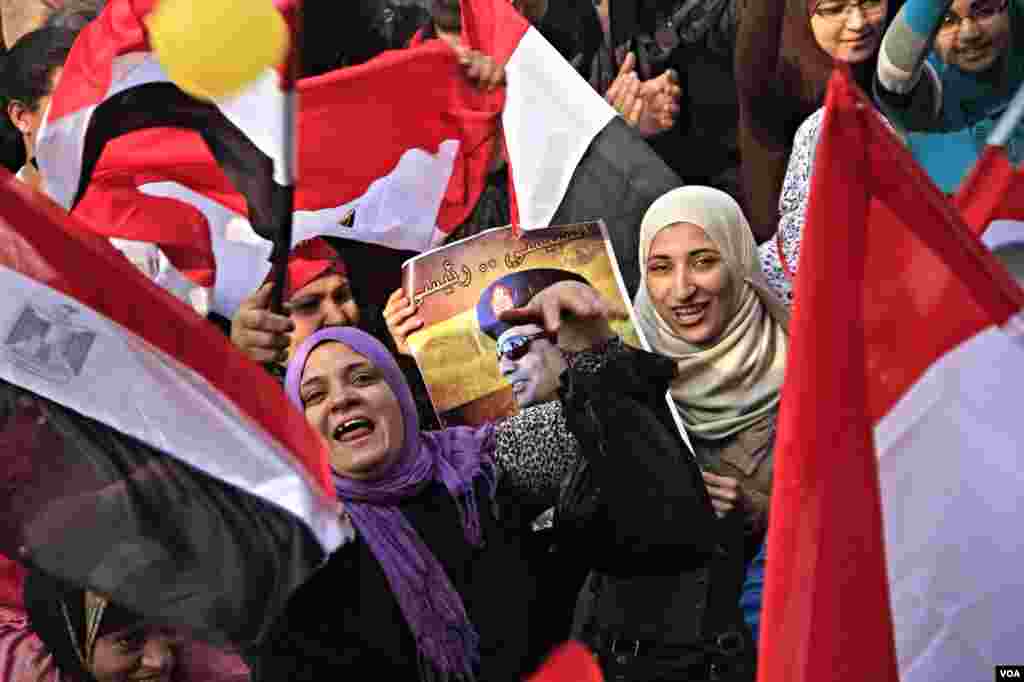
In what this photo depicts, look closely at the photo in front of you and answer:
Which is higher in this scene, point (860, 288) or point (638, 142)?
point (860, 288)

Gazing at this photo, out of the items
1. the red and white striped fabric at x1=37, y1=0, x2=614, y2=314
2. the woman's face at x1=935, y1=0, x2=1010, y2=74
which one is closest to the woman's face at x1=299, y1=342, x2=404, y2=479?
the red and white striped fabric at x1=37, y1=0, x2=614, y2=314

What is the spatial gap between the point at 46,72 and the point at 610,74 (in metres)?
1.40

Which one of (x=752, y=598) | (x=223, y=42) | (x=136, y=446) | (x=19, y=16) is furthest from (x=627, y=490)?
(x=19, y=16)

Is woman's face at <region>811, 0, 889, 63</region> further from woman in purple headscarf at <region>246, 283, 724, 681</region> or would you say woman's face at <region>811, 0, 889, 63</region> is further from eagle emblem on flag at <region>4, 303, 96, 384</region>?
eagle emblem on flag at <region>4, 303, 96, 384</region>

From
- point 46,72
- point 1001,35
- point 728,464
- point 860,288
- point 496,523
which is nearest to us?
point 860,288

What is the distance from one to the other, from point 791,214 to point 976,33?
589 mm

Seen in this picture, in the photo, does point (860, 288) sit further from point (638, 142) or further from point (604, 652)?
point (638, 142)

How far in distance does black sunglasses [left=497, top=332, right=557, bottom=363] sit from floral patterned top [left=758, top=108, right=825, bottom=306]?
558mm

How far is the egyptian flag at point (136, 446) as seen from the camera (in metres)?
2.72

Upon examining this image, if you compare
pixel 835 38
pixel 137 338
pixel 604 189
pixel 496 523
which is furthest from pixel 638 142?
pixel 137 338

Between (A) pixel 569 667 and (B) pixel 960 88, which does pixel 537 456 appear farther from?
(B) pixel 960 88

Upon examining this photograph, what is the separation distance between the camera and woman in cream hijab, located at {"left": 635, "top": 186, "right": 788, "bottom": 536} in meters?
3.79

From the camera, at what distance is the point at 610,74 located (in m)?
4.53

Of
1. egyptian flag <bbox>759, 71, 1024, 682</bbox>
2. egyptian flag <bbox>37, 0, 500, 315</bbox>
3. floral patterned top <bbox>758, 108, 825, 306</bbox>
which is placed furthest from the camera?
floral patterned top <bbox>758, 108, 825, 306</bbox>
